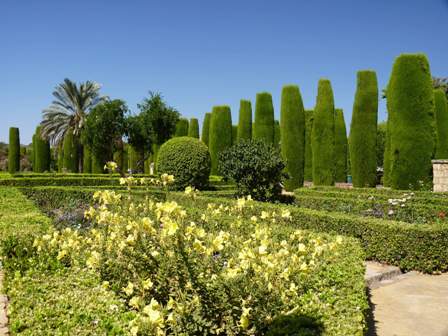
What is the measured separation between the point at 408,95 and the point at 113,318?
14.8m

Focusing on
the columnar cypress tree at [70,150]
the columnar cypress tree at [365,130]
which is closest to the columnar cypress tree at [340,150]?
the columnar cypress tree at [365,130]

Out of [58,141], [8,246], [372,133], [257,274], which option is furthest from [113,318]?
[58,141]

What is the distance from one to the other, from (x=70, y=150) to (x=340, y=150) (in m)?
23.2

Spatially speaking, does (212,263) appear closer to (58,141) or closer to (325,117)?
(325,117)

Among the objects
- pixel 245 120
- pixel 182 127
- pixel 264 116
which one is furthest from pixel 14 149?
pixel 264 116

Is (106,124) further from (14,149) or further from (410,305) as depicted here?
(410,305)

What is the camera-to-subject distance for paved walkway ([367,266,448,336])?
4.02m

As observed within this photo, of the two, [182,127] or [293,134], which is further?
Result: [182,127]

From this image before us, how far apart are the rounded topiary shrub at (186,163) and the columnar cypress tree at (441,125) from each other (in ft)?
41.8

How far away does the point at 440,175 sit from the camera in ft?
46.4

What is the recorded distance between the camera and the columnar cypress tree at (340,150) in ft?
73.5

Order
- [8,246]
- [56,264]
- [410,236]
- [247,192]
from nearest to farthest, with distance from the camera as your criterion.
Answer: [56,264] < [8,246] < [410,236] < [247,192]

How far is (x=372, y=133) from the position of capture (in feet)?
Answer: 60.0

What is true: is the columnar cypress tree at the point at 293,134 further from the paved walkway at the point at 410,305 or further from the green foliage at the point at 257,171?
the paved walkway at the point at 410,305
